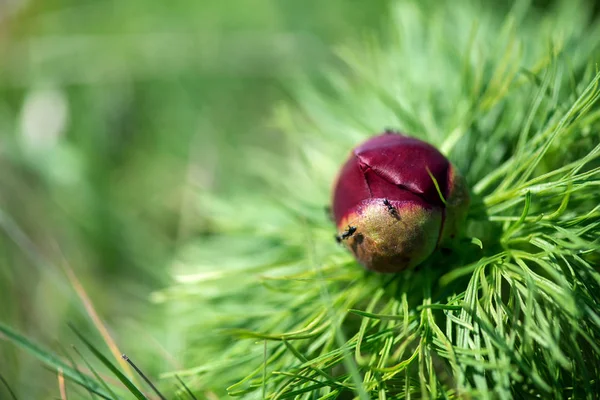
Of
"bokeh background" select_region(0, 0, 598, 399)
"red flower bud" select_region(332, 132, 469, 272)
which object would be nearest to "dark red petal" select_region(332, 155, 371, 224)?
"red flower bud" select_region(332, 132, 469, 272)

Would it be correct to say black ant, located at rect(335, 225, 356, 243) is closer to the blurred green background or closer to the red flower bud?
the red flower bud

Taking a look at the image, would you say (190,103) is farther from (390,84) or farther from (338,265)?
(338,265)

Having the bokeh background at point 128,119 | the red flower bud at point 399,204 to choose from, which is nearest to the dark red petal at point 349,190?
the red flower bud at point 399,204

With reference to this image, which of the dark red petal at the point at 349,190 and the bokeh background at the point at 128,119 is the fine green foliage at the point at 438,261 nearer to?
the dark red petal at the point at 349,190

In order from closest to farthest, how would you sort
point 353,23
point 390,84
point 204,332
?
point 204,332 → point 390,84 → point 353,23

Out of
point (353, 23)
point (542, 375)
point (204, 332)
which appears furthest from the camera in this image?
point (353, 23)

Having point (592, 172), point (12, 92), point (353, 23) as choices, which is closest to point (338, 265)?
point (592, 172)

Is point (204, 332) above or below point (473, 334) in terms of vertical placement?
above

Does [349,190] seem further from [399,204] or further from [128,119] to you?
[128,119]
